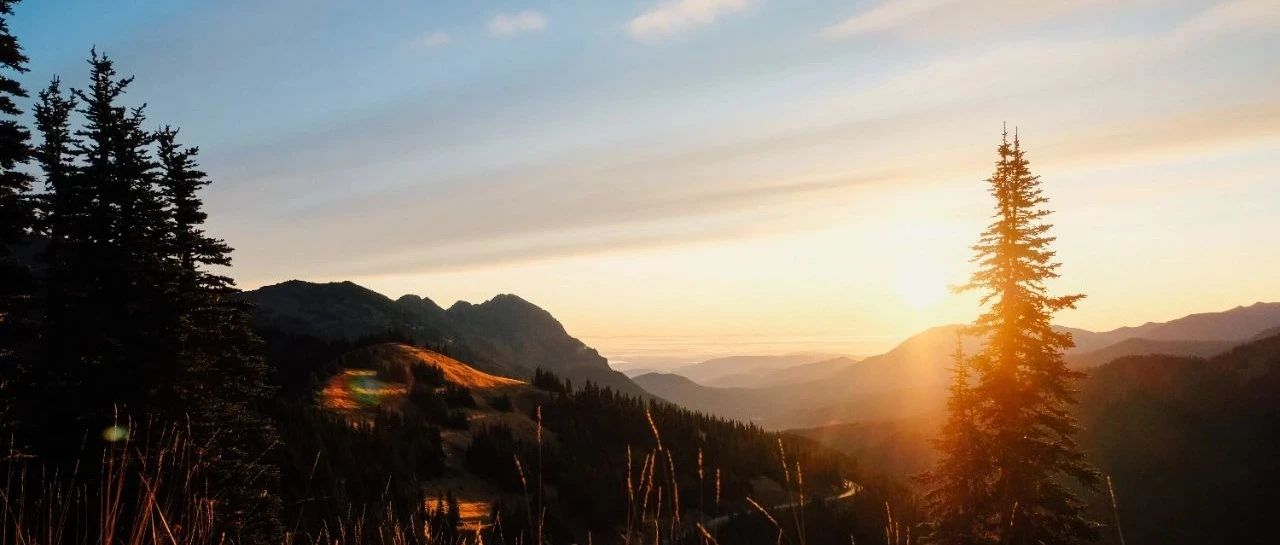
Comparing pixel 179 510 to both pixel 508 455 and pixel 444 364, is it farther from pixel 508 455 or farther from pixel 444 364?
pixel 444 364

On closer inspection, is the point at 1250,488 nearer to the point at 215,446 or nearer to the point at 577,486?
the point at 577,486

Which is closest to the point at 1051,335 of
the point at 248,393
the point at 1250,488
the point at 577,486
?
the point at 577,486

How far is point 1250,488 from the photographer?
6362 cm

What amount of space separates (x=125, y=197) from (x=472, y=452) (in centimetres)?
1939

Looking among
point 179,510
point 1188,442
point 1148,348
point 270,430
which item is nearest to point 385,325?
point 1188,442

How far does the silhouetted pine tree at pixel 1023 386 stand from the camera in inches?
792

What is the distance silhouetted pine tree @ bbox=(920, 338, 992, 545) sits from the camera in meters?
20.7

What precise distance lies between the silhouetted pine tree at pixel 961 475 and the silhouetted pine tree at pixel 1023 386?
0.61ft

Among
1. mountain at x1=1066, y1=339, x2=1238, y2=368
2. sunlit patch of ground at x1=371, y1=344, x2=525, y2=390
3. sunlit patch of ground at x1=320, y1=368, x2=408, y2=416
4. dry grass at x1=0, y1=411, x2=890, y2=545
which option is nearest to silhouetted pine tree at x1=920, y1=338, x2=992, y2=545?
dry grass at x1=0, y1=411, x2=890, y2=545

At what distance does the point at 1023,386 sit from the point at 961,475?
10.00ft

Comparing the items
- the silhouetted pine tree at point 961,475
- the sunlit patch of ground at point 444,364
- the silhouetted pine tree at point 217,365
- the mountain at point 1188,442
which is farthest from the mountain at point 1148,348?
the silhouetted pine tree at point 217,365

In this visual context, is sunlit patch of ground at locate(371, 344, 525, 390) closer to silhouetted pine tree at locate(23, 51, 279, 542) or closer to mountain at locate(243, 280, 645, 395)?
silhouetted pine tree at locate(23, 51, 279, 542)

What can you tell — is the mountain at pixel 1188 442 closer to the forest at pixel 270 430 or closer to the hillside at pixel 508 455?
the hillside at pixel 508 455

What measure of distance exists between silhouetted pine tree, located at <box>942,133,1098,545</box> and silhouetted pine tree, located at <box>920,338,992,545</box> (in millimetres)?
187
